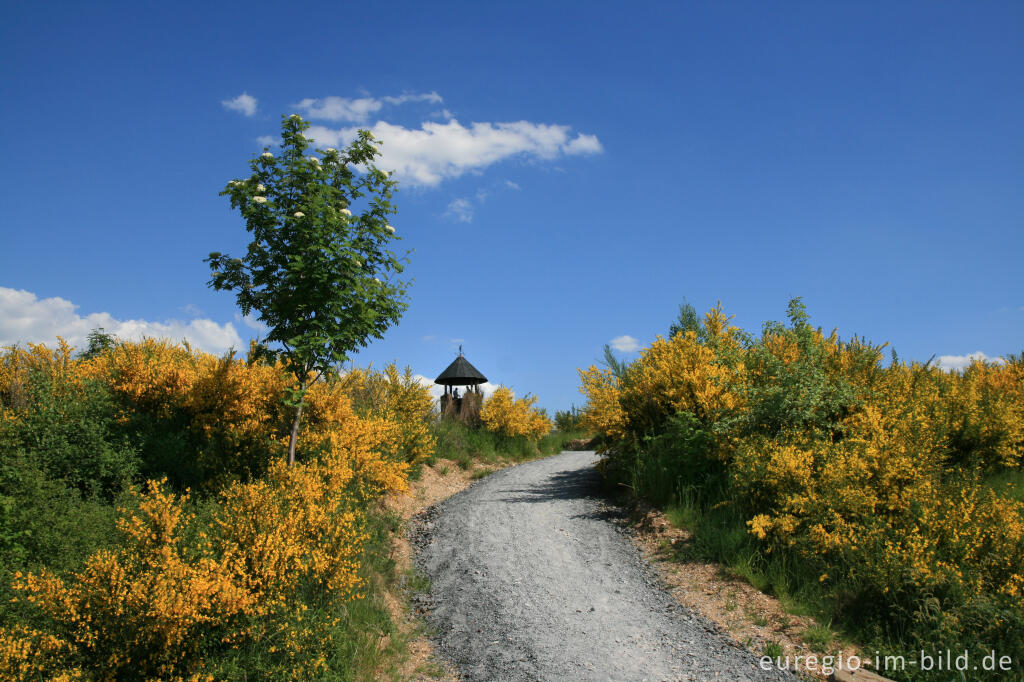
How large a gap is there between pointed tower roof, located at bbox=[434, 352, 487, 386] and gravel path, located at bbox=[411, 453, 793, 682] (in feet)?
44.9

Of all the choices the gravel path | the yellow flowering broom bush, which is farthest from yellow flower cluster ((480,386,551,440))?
the gravel path

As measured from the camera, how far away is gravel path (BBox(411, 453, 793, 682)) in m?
5.78

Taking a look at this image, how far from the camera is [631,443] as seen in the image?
1191 centimetres

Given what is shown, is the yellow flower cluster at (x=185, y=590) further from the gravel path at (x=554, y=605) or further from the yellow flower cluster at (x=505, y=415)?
the yellow flower cluster at (x=505, y=415)

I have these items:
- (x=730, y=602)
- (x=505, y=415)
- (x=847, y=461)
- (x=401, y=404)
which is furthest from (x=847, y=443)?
(x=505, y=415)

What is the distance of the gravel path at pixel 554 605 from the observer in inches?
227

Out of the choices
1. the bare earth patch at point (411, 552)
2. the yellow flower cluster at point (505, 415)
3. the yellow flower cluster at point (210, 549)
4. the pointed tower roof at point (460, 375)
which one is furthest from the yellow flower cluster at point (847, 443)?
the pointed tower roof at point (460, 375)

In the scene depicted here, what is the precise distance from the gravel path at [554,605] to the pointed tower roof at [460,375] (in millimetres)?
13685

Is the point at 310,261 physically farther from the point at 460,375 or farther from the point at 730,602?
the point at 460,375

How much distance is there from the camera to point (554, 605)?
710 cm

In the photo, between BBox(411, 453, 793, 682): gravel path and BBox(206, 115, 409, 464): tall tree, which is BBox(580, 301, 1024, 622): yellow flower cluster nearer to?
BBox(411, 453, 793, 682): gravel path

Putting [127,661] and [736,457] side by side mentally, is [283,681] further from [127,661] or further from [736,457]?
[736,457]

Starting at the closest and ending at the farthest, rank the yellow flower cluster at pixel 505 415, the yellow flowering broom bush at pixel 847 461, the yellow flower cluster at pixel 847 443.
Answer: the yellow flowering broom bush at pixel 847 461 → the yellow flower cluster at pixel 847 443 → the yellow flower cluster at pixel 505 415

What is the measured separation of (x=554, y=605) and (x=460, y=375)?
59.0ft
